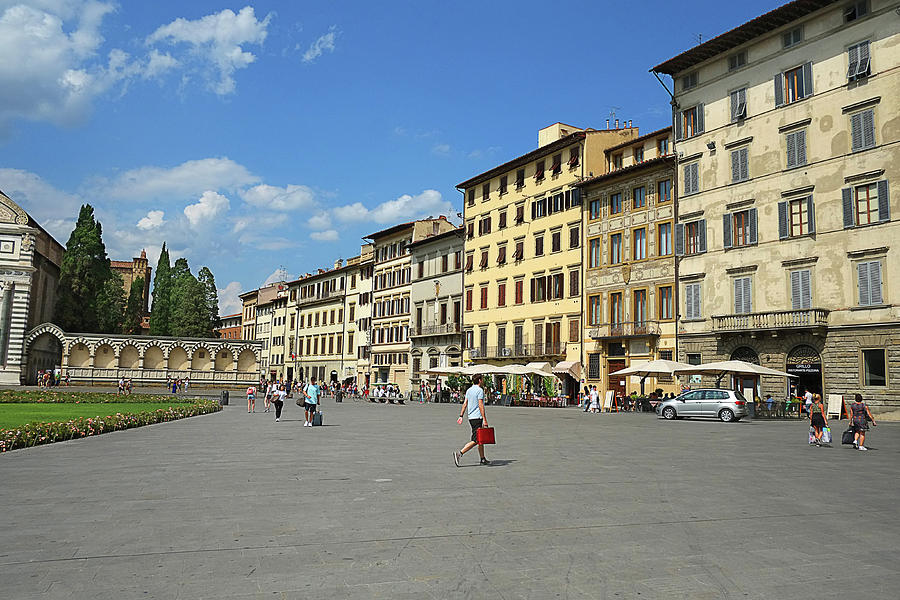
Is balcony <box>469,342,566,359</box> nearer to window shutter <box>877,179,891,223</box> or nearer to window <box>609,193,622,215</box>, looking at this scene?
window <box>609,193,622,215</box>

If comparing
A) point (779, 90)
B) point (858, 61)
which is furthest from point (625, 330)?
point (858, 61)

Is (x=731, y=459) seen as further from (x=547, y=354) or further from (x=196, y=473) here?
(x=547, y=354)

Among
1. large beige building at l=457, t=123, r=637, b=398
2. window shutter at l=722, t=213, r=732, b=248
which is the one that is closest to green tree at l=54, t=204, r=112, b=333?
large beige building at l=457, t=123, r=637, b=398

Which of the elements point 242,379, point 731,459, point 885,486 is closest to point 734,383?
point 731,459

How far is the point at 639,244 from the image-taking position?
154 feet

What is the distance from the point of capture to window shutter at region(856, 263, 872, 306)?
3450 centimetres

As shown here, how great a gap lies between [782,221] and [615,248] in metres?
12.3

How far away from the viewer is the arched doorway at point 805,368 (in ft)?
119

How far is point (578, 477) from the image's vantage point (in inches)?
480

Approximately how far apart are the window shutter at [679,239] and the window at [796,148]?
723 centimetres

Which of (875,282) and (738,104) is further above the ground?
(738,104)

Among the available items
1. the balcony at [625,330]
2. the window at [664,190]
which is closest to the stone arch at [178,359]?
the balcony at [625,330]

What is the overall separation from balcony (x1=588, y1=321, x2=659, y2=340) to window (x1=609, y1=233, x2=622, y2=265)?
13.7 feet

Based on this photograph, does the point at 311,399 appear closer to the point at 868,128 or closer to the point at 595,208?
the point at 868,128
